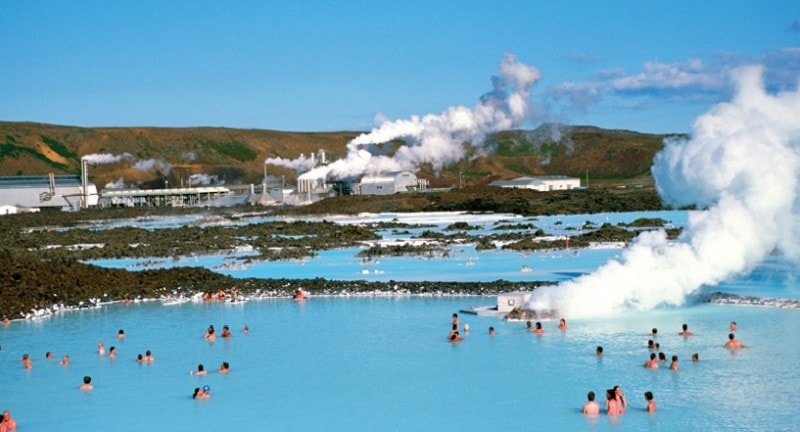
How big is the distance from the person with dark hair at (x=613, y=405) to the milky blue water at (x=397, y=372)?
226mm

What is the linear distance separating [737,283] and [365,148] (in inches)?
2764

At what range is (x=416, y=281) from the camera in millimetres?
37906

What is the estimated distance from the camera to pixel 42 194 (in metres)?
122

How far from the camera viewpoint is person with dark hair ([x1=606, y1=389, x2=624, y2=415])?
19422 mm

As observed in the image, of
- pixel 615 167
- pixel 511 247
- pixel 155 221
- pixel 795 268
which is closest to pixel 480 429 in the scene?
pixel 795 268

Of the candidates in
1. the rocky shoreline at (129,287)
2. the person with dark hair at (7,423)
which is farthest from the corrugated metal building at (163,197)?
the person with dark hair at (7,423)

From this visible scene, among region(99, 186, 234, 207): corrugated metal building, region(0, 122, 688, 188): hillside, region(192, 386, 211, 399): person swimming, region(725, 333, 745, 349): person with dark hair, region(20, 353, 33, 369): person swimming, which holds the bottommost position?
region(192, 386, 211, 399): person swimming

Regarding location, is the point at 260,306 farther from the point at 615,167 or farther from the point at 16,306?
the point at 615,167

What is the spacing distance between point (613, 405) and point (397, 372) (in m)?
5.86

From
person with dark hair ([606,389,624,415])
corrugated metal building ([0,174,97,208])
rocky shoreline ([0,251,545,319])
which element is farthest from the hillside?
person with dark hair ([606,389,624,415])

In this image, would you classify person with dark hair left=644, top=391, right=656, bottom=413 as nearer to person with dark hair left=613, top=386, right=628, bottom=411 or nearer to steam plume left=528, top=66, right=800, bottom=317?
person with dark hair left=613, top=386, right=628, bottom=411

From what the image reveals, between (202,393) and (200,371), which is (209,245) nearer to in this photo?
(200,371)

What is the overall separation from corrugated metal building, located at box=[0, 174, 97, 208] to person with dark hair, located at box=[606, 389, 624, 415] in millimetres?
106341

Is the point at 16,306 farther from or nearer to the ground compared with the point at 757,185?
nearer to the ground
